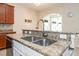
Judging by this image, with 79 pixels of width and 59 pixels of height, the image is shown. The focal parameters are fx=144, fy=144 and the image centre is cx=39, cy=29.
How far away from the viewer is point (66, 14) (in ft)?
7.02

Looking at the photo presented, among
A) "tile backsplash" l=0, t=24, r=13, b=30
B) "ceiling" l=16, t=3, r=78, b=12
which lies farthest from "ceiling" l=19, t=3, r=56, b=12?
"tile backsplash" l=0, t=24, r=13, b=30

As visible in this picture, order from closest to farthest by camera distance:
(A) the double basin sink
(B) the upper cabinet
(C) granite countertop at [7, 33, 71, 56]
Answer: (C) granite countertop at [7, 33, 71, 56], (A) the double basin sink, (B) the upper cabinet

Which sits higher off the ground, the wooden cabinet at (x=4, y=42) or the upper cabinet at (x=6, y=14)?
the upper cabinet at (x=6, y=14)

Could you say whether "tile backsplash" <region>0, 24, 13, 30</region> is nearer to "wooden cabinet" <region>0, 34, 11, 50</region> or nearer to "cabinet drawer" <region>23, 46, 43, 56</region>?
"wooden cabinet" <region>0, 34, 11, 50</region>

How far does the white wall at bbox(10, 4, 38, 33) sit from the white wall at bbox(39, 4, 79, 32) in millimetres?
151

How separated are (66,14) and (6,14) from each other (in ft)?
3.14

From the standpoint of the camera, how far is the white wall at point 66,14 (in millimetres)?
2127

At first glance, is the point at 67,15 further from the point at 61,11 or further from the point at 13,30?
the point at 13,30

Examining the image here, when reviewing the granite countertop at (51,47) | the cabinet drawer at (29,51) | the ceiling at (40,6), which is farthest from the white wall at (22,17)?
the cabinet drawer at (29,51)

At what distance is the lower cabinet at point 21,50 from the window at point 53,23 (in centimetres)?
42

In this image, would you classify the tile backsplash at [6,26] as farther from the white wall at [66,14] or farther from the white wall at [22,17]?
the white wall at [66,14]

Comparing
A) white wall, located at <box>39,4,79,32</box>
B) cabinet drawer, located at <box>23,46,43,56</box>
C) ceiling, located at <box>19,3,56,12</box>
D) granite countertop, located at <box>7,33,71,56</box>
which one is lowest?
cabinet drawer, located at <box>23,46,43,56</box>

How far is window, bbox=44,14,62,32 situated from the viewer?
2168 millimetres

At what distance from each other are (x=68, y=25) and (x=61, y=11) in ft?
0.76
